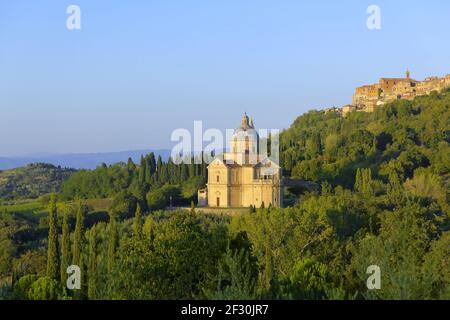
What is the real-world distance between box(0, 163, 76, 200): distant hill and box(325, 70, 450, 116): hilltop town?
1348 inches

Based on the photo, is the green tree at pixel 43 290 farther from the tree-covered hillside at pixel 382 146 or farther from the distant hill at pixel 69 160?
the distant hill at pixel 69 160

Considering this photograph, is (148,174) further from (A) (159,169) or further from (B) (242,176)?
(B) (242,176)

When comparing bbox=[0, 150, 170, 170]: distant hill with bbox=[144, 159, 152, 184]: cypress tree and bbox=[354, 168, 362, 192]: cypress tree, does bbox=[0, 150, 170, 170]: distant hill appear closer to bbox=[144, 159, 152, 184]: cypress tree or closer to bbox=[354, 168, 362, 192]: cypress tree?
bbox=[144, 159, 152, 184]: cypress tree

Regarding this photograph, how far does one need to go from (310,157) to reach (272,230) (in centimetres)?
3070

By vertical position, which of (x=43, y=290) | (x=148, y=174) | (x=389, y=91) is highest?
(x=389, y=91)

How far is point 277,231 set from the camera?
80.7ft

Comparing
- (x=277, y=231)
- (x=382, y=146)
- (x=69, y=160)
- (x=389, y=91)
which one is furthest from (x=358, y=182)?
(x=69, y=160)

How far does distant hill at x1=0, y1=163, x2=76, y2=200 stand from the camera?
7394cm

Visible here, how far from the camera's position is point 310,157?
179 feet

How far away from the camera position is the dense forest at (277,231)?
14.2 meters

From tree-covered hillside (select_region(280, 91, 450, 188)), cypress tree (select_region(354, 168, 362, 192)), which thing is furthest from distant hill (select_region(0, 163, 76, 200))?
cypress tree (select_region(354, 168, 362, 192))

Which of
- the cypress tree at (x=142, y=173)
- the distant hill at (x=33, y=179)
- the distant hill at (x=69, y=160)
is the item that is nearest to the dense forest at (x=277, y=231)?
the cypress tree at (x=142, y=173)

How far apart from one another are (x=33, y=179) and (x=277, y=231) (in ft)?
204

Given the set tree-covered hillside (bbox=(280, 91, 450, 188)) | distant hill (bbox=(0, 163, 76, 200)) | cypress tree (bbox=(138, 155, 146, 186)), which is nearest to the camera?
tree-covered hillside (bbox=(280, 91, 450, 188))
